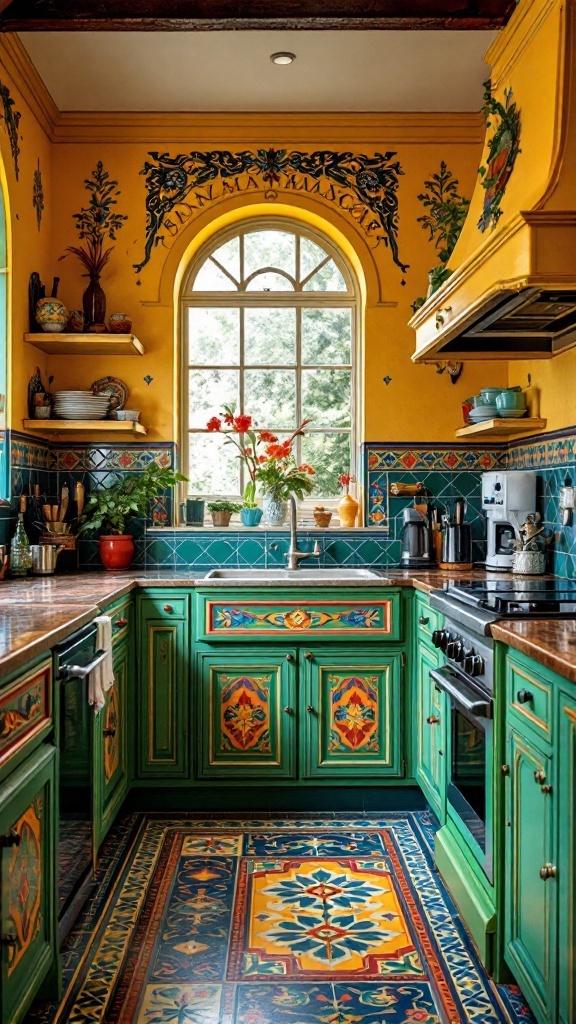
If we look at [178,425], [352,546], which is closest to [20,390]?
[178,425]

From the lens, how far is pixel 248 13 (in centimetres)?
316

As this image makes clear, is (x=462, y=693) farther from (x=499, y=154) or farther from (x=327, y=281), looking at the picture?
(x=327, y=281)

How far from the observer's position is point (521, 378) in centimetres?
396

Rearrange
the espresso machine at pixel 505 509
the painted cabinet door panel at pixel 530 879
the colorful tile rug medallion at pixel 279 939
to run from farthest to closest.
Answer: the espresso machine at pixel 505 509
the colorful tile rug medallion at pixel 279 939
the painted cabinet door panel at pixel 530 879

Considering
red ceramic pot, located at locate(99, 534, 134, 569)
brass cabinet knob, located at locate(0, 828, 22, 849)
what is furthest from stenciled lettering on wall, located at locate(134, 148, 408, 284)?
brass cabinet knob, located at locate(0, 828, 22, 849)

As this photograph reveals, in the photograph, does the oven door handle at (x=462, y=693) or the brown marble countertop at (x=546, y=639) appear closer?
the brown marble countertop at (x=546, y=639)

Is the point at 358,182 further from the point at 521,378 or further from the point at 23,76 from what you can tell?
the point at 23,76

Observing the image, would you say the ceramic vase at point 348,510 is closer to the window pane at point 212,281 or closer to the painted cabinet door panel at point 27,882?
the window pane at point 212,281

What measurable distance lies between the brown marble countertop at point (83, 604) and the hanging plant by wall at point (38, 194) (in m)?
1.64

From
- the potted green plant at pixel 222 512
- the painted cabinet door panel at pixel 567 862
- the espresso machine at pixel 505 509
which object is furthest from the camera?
the potted green plant at pixel 222 512

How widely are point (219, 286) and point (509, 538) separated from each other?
1.91m

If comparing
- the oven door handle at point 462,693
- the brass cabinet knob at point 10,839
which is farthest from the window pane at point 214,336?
the brass cabinet knob at point 10,839

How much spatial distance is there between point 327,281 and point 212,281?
58 centimetres

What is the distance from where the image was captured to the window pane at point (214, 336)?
4.36 meters
